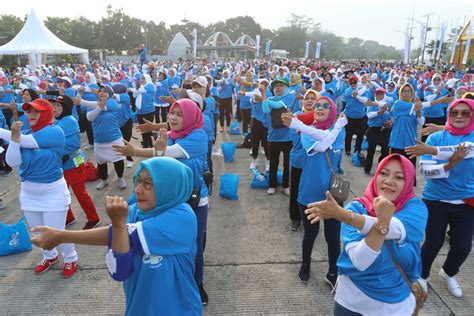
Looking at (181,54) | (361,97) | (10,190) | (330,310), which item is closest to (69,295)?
(330,310)

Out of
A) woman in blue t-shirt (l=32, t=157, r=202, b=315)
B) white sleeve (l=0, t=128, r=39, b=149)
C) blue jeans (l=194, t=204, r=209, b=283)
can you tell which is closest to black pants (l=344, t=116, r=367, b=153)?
blue jeans (l=194, t=204, r=209, b=283)

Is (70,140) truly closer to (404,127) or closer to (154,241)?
(154,241)

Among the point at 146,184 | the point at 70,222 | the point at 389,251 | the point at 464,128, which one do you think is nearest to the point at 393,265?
the point at 389,251

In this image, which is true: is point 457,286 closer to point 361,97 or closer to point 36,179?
point 36,179

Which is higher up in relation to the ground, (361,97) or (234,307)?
(361,97)

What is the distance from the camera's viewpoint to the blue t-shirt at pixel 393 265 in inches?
76.7

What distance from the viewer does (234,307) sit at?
3.39m

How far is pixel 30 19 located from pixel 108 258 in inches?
990

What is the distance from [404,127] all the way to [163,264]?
214 inches

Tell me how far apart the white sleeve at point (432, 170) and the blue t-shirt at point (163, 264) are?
2.49 meters

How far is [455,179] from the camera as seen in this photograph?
3258 mm

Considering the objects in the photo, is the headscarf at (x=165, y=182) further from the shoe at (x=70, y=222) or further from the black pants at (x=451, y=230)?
the shoe at (x=70, y=222)

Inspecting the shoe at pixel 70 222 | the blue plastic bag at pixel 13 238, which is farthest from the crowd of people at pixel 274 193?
the blue plastic bag at pixel 13 238

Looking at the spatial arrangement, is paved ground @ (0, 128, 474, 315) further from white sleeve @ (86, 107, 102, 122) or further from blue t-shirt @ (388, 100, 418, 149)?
blue t-shirt @ (388, 100, 418, 149)
